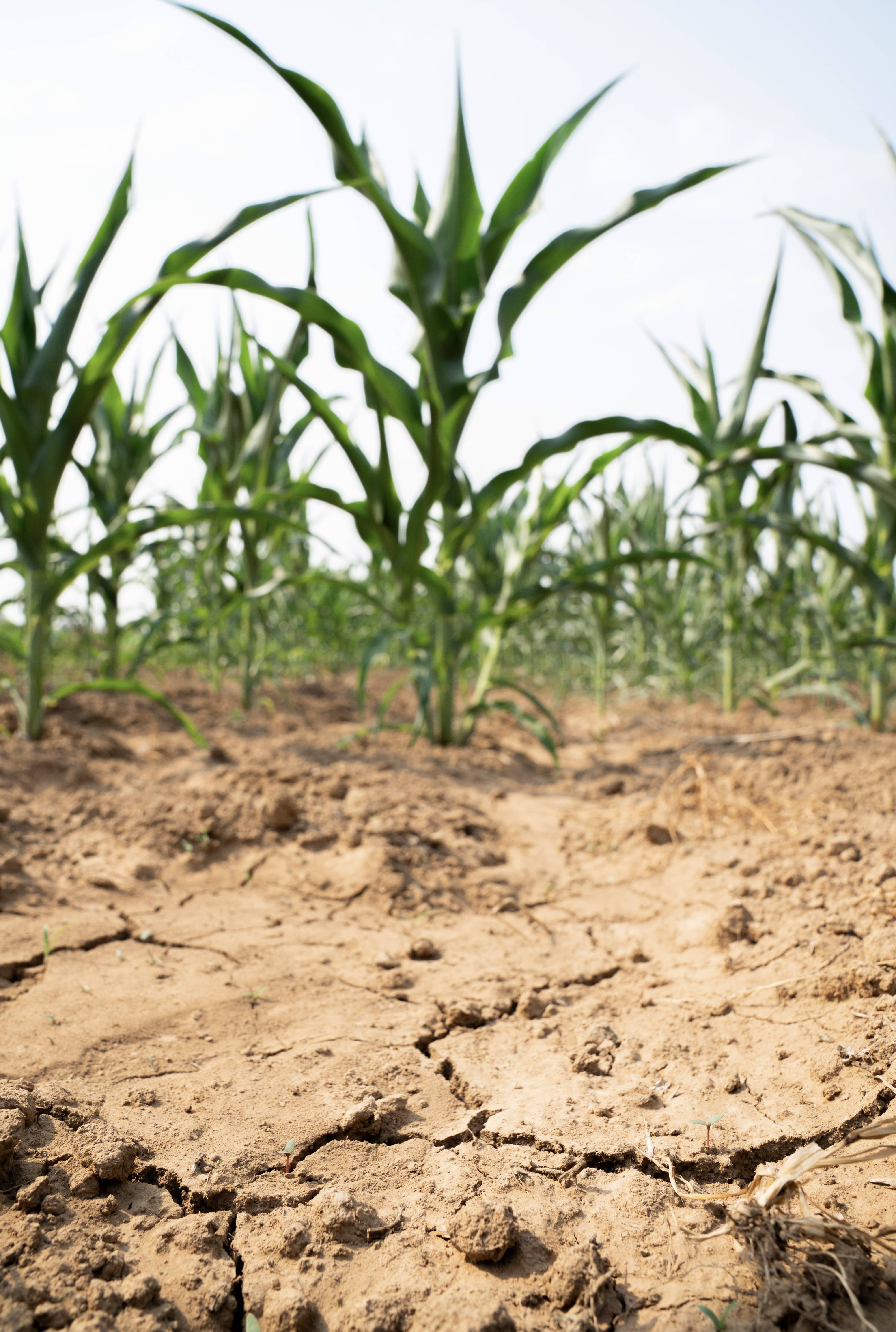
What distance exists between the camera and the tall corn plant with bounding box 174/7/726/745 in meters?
1.95

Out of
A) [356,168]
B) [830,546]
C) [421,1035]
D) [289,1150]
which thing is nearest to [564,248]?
[356,168]

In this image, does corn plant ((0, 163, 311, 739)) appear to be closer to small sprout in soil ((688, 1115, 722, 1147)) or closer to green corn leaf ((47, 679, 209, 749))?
green corn leaf ((47, 679, 209, 749))

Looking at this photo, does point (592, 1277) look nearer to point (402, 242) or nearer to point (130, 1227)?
point (130, 1227)

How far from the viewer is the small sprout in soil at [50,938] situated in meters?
1.28

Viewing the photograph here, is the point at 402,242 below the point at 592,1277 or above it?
above

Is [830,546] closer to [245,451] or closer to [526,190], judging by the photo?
[526,190]

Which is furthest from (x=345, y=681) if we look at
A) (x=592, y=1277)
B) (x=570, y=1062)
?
(x=592, y=1277)

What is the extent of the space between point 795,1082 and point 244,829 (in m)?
1.30

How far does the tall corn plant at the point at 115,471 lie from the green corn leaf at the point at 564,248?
168 cm

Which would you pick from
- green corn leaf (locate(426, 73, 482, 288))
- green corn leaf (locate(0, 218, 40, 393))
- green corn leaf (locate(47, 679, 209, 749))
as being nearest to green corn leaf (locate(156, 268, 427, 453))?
green corn leaf (locate(426, 73, 482, 288))

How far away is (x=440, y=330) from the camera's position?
→ 2170mm

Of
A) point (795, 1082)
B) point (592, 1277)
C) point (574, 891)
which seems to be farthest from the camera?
point (574, 891)

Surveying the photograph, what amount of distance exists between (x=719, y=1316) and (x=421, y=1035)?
56cm

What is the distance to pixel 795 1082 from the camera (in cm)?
93
